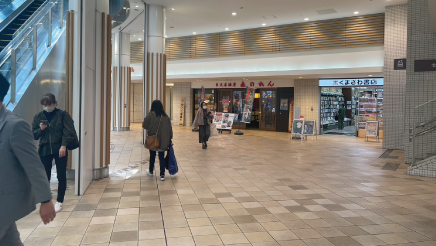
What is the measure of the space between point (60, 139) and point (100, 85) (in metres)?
1.92

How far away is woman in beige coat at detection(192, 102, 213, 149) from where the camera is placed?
10180 mm

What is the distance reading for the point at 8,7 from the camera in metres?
8.82

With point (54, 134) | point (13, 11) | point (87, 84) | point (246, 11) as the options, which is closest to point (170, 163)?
point (87, 84)

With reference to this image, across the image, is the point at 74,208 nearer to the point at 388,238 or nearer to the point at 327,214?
the point at 327,214

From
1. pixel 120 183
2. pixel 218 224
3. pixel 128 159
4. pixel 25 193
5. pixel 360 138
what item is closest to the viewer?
pixel 25 193

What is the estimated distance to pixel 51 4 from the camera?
283 inches

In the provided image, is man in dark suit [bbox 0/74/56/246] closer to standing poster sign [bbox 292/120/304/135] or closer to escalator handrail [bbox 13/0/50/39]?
escalator handrail [bbox 13/0/50/39]

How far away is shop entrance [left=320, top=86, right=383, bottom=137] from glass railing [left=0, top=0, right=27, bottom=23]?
12378mm

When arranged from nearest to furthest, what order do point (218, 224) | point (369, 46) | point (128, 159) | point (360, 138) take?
point (218, 224), point (128, 159), point (369, 46), point (360, 138)

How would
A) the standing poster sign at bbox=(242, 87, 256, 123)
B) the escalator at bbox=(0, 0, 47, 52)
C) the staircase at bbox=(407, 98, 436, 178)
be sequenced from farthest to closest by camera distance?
the standing poster sign at bbox=(242, 87, 256, 123) → the staircase at bbox=(407, 98, 436, 178) → the escalator at bbox=(0, 0, 47, 52)

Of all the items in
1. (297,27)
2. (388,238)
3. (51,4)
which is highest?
(297,27)

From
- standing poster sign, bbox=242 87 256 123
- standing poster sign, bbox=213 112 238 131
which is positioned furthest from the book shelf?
standing poster sign, bbox=213 112 238 131

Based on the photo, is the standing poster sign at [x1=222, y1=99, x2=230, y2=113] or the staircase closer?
the staircase

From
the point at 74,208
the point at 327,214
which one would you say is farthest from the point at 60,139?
the point at 327,214
